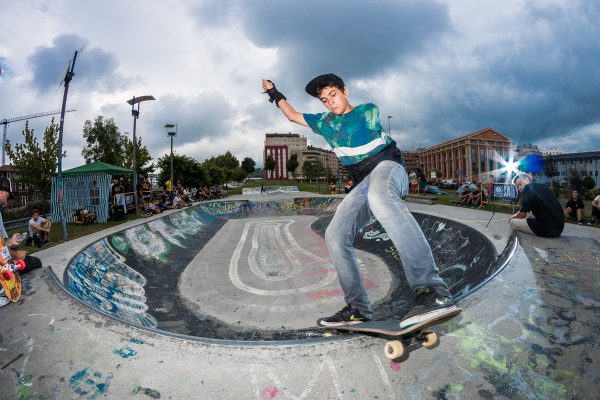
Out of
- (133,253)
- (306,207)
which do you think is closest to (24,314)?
(133,253)

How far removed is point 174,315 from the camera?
4109 mm

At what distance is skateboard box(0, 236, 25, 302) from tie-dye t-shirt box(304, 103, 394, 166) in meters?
3.05

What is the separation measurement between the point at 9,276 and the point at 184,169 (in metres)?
33.5

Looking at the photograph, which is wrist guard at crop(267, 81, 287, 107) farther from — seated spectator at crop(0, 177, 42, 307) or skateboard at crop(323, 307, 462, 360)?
seated spectator at crop(0, 177, 42, 307)

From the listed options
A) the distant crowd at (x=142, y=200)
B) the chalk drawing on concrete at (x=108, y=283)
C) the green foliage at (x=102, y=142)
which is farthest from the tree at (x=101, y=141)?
the chalk drawing on concrete at (x=108, y=283)

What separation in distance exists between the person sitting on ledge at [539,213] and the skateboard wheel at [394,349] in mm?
3622

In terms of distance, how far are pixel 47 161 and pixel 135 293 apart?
2319 cm

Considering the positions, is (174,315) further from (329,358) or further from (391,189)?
(391,189)

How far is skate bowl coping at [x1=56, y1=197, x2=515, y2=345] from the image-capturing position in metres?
3.62

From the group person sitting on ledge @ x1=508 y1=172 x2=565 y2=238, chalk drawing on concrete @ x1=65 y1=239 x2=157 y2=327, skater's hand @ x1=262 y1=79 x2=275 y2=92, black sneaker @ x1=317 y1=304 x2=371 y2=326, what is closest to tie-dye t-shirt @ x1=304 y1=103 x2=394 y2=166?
skater's hand @ x1=262 y1=79 x2=275 y2=92

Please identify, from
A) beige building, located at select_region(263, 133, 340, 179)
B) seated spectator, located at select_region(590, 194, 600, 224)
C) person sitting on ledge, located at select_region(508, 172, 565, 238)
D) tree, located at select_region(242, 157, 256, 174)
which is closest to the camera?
person sitting on ledge, located at select_region(508, 172, 565, 238)

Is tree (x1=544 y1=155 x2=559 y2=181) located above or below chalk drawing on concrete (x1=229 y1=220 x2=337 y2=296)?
above

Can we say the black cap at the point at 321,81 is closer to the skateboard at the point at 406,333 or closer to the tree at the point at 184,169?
the skateboard at the point at 406,333

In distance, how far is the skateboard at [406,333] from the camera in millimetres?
1666
